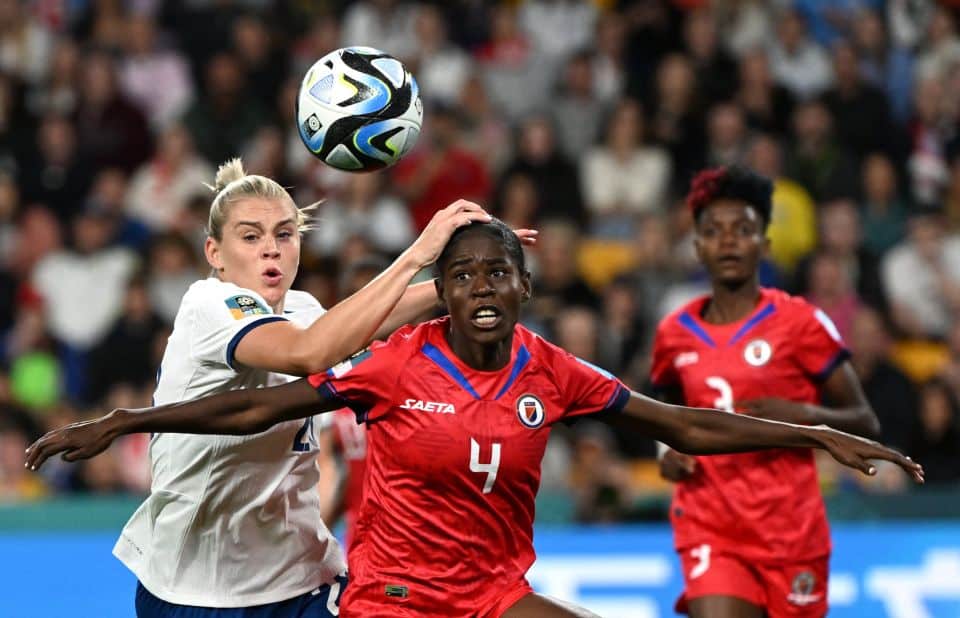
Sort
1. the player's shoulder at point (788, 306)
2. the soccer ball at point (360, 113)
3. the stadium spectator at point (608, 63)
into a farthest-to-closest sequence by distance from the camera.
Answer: the stadium spectator at point (608, 63), the player's shoulder at point (788, 306), the soccer ball at point (360, 113)

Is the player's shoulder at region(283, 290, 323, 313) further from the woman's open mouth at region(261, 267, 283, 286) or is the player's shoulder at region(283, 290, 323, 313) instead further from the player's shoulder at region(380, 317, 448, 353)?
the player's shoulder at region(380, 317, 448, 353)

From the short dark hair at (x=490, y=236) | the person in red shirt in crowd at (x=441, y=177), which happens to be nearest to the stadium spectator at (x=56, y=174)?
the person in red shirt in crowd at (x=441, y=177)

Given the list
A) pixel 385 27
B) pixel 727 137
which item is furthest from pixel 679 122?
pixel 385 27

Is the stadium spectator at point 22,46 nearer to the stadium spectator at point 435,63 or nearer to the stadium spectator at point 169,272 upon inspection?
the stadium spectator at point 169,272

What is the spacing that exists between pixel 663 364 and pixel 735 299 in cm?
38

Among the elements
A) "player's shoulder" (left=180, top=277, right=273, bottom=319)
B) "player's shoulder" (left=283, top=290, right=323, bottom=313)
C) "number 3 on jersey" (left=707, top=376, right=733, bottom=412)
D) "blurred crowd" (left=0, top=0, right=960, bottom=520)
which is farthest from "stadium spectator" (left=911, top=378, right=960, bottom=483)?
"player's shoulder" (left=180, top=277, right=273, bottom=319)

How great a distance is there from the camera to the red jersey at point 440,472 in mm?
4391

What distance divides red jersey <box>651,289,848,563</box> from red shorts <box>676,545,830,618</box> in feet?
0.14

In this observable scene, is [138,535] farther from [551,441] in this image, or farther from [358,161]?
[551,441]

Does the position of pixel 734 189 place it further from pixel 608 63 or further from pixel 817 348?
pixel 608 63

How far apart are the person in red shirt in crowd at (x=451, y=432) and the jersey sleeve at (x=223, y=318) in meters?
0.19

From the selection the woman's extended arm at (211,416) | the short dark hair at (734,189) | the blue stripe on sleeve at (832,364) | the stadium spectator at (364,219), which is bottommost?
the woman's extended arm at (211,416)

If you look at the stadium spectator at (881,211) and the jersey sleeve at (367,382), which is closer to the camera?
the jersey sleeve at (367,382)

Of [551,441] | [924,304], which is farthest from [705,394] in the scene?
[924,304]
